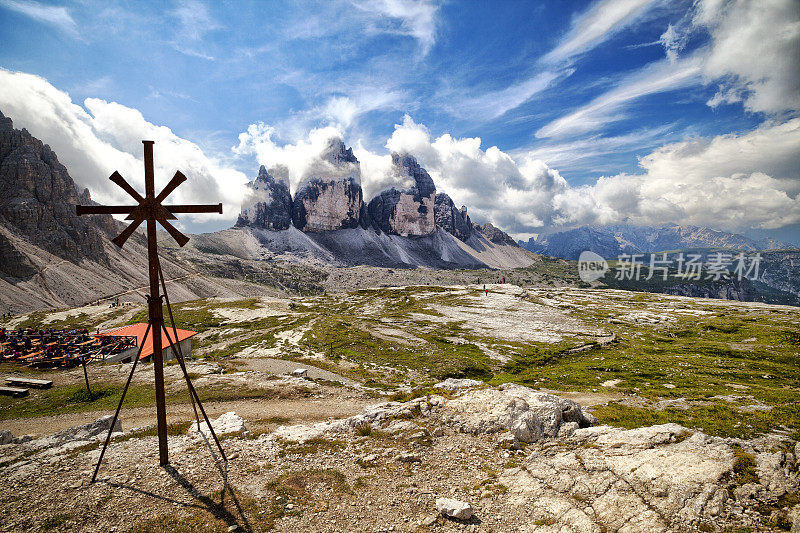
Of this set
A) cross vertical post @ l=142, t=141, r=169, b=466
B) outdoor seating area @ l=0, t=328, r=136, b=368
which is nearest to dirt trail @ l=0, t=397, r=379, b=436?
cross vertical post @ l=142, t=141, r=169, b=466

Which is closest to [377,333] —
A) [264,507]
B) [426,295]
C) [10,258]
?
[264,507]

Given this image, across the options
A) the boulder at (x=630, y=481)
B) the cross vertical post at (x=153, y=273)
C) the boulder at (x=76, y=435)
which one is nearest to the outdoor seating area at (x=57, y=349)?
the boulder at (x=76, y=435)

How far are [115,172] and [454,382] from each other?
2658 centimetres

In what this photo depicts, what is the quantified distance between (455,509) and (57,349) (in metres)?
53.0

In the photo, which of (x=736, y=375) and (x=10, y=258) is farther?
(x=10, y=258)

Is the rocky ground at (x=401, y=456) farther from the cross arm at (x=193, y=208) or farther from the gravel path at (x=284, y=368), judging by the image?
the cross arm at (x=193, y=208)

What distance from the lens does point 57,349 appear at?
40.0 meters

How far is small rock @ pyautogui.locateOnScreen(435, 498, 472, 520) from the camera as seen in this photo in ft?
38.9

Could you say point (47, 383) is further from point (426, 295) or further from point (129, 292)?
point (129, 292)

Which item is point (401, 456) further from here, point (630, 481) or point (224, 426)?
point (224, 426)

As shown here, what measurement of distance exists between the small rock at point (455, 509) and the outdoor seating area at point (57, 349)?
125 ft

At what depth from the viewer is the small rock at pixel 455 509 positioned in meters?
11.9

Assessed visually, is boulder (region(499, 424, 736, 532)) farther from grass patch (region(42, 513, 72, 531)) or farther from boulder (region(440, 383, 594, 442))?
grass patch (region(42, 513, 72, 531))

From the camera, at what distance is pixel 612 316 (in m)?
96.9
